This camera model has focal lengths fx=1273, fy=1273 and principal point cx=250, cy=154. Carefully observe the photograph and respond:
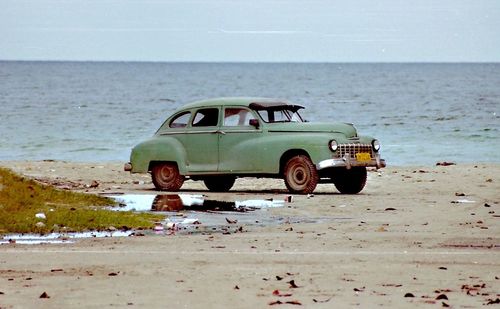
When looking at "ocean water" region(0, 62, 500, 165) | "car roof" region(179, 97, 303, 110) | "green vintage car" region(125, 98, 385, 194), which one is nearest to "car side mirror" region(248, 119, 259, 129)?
"green vintage car" region(125, 98, 385, 194)

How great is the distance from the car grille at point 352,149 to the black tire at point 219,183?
3.07m

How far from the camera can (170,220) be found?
59.4 ft

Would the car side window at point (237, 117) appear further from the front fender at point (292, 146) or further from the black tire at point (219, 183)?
the black tire at point (219, 183)

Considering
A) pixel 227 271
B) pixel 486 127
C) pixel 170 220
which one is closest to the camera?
pixel 227 271

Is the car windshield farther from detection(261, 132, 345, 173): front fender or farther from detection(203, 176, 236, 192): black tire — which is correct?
detection(203, 176, 236, 192): black tire

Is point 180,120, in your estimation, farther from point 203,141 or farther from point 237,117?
point 237,117

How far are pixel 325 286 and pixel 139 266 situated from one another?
89.4 inches

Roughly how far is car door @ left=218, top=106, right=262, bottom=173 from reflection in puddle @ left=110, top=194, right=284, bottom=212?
1.17 m

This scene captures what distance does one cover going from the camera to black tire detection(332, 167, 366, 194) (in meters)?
23.5

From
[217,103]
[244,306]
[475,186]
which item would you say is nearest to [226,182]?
[217,103]

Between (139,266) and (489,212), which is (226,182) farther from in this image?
(139,266)

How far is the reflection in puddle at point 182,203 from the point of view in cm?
2009

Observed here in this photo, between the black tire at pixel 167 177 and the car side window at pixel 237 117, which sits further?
the black tire at pixel 167 177

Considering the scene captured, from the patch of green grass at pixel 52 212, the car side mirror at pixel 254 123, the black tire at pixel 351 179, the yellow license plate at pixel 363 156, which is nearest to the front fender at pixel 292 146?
the car side mirror at pixel 254 123
